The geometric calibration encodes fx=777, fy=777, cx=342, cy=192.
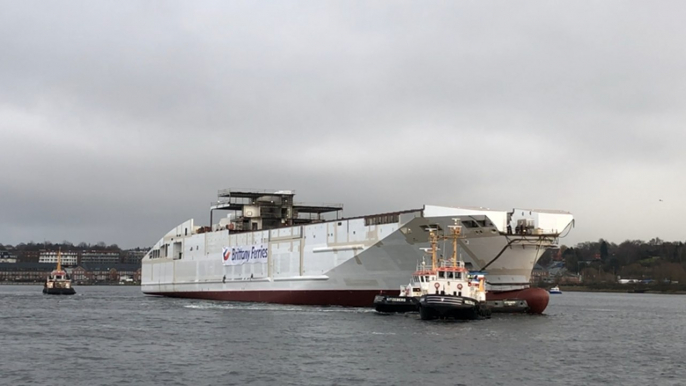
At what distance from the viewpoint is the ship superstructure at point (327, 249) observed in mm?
44719

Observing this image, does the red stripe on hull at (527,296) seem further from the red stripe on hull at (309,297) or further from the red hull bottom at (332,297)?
the red stripe on hull at (309,297)

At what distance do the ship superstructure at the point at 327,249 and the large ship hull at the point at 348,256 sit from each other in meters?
0.07

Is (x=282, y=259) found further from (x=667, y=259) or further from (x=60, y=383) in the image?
(x=667, y=259)

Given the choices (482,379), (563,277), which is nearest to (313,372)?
(482,379)

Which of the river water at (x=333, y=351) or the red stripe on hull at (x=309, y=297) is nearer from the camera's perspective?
the river water at (x=333, y=351)

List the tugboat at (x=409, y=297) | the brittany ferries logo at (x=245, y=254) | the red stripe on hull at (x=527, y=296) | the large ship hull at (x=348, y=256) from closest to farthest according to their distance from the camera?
the tugboat at (x=409, y=297) < the large ship hull at (x=348, y=256) < the red stripe on hull at (x=527, y=296) < the brittany ferries logo at (x=245, y=254)

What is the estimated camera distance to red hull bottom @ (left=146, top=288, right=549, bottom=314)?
4678 cm

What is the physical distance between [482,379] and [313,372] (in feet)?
17.4

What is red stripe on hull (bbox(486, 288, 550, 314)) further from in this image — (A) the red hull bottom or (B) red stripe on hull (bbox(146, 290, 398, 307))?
(B) red stripe on hull (bbox(146, 290, 398, 307))

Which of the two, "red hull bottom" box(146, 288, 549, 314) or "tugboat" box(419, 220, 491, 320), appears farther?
"red hull bottom" box(146, 288, 549, 314)

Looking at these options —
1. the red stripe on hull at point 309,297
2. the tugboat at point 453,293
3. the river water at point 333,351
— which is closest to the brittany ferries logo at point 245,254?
the red stripe on hull at point 309,297

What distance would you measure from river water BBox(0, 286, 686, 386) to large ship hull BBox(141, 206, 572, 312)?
3.92m

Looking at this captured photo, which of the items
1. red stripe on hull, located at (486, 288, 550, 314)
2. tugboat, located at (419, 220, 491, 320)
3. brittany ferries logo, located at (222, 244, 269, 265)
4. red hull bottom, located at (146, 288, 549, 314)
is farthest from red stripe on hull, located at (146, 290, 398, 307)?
tugboat, located at (419, 220, 491, 320)

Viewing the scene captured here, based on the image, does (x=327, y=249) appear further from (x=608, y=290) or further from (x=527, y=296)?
(x=608, y=290)
